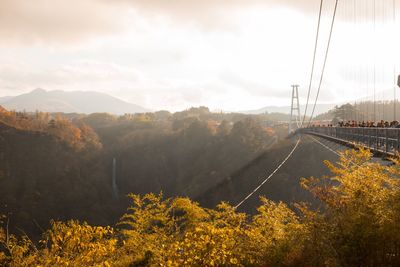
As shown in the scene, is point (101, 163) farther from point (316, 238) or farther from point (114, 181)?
point (316, 238)

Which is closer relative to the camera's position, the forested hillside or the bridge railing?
the bridge railing

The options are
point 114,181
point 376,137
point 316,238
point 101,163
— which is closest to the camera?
point 316,238

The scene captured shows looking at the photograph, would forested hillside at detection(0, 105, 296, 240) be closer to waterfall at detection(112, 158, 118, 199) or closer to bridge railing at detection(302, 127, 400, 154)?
waterfall at detection(112, 158, 118, 199)

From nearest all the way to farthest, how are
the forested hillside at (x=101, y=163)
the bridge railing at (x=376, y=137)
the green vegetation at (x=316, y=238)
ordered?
1. the green vegetation at (x=316, y=238)
2. the bridge railing at (x=376, y=137)
3. the forested hillside at (x=101, y=163)

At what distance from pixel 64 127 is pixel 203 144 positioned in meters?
41.8

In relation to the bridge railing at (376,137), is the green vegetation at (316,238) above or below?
below

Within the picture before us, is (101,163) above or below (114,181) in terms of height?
above

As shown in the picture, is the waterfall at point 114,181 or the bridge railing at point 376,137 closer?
the bridge railing at point 376,137

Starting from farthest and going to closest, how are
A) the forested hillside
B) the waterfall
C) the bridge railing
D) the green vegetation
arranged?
the waterfall < the forested hillside < the bridge railing < the green vegetation

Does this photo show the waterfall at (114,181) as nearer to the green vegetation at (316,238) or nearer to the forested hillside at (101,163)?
the forested hillside at (101,163)

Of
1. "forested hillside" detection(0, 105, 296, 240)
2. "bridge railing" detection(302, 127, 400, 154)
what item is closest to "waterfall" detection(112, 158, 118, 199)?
"forested hillside" detection(0, 105, 296, 240)

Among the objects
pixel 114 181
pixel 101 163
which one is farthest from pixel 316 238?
pixel 101 163

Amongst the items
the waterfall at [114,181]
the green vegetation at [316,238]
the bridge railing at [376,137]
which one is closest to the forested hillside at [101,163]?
the waterfall at [114,181]

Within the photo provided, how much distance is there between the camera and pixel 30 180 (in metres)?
105
